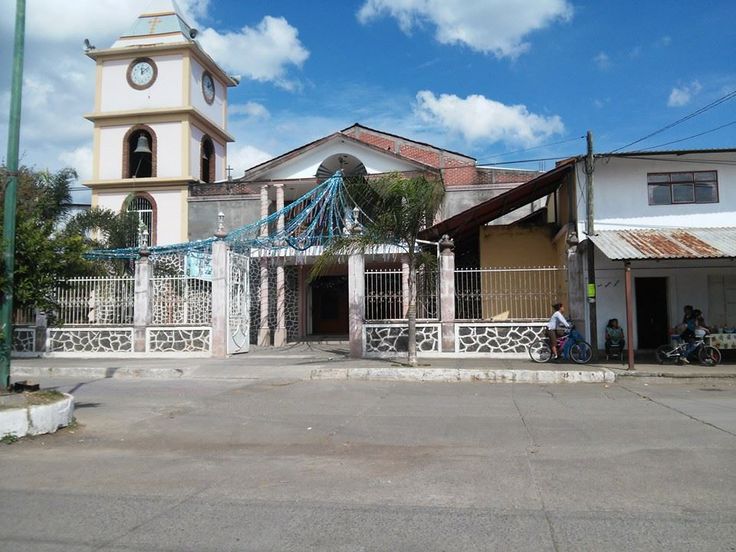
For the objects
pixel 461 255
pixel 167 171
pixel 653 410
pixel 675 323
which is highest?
pixel 167 171

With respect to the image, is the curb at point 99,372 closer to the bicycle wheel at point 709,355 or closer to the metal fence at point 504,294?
the metal fence at point 504,294

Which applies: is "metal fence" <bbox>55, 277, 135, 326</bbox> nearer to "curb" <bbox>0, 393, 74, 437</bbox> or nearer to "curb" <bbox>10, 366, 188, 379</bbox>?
"curb" <bbox>10, 366, 188, 379</bbox>

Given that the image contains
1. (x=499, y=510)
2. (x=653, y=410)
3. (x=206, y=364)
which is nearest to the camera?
(x=499, y=510)

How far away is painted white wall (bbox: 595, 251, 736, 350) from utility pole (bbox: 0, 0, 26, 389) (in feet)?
42.7

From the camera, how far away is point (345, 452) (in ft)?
22.4

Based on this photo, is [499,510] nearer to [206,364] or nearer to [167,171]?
[206,364]

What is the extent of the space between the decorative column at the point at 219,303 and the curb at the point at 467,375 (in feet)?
13.8

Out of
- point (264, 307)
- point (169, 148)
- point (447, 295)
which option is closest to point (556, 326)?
point (447, 295)

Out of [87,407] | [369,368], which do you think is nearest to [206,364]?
[369,368]

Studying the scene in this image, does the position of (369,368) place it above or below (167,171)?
below

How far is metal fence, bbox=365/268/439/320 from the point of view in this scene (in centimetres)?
1658

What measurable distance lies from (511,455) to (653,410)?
3.89 m

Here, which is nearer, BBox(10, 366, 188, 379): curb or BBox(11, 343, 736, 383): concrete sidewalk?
BBox(11, 343, 736, 383): concrete sidewalk

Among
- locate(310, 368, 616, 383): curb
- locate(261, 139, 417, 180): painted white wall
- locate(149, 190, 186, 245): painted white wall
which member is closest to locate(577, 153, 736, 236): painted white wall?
locate(310, 368, 616, 383): curb
